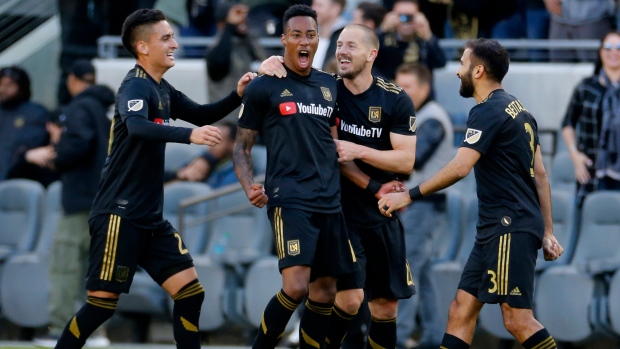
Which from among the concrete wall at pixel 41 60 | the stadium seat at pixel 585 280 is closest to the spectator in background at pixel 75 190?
the stadium seat at pixel 585 280

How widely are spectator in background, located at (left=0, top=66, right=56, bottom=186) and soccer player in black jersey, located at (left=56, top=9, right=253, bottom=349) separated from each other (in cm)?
490

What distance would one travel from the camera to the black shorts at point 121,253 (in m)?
8.16

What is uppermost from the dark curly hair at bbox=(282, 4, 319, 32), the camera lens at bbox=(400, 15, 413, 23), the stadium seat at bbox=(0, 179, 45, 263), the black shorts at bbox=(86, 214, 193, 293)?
the dark curly hair at bbox=(282, 4, 319, 32)

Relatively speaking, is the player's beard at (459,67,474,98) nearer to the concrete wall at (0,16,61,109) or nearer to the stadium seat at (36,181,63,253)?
the stadium seat at (36,181,63,253)

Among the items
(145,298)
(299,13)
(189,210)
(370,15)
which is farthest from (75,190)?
(299,13)

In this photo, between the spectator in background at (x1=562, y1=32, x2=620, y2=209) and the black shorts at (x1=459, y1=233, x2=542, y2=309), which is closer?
the black shorts at (x1=459, y1=233, x2=542, y2=309)

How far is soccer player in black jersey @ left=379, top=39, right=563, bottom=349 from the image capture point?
7758 mm

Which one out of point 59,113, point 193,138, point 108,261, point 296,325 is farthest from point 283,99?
point 59,113

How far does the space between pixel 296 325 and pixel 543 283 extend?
217cm

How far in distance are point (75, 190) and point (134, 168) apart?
3.21 metres

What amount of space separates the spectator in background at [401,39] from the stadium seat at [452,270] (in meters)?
1.43

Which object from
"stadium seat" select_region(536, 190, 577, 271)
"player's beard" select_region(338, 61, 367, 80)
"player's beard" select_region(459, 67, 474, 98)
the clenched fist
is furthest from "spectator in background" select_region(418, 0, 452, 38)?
the clenched fist

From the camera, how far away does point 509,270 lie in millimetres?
7730

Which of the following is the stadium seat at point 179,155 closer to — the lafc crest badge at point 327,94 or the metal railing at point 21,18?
the metal railing at point 21,18
